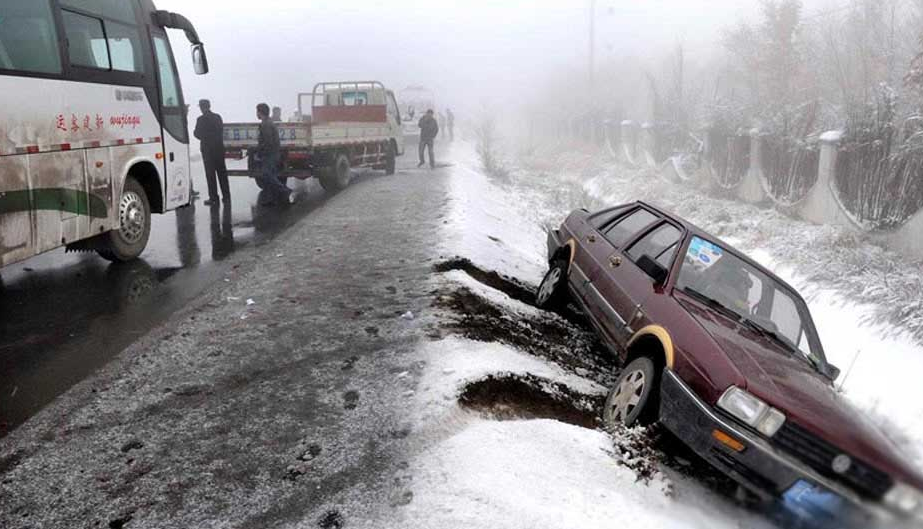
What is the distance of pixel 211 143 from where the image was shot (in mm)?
10984

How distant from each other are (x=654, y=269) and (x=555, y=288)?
1841 millimetres

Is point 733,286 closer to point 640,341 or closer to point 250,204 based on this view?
point 640,341

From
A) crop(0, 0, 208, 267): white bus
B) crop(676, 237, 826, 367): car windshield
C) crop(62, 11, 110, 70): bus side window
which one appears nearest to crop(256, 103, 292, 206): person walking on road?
crop(0, 0, 208, 267): white bus

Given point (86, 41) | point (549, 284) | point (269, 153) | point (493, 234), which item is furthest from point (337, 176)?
point (549, 284)

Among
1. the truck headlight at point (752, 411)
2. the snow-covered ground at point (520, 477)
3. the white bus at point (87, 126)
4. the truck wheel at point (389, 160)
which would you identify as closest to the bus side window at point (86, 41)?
the white bus at point (87, 126)

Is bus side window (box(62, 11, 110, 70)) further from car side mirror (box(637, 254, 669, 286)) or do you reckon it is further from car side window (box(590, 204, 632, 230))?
car side mirror (box(637, 254, 669, 286))

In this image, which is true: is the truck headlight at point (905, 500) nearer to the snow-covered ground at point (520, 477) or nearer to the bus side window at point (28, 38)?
the snow-covered ground at point (520, 477)

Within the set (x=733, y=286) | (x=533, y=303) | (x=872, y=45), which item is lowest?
(x=533, y=303)

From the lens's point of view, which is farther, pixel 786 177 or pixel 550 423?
pixel 786 177

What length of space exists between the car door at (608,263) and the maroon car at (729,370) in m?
0.01

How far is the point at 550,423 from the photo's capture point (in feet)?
11.8

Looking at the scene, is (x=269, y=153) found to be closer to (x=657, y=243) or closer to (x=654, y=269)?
(x=657, y=243)

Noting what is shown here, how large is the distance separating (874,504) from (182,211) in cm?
1078

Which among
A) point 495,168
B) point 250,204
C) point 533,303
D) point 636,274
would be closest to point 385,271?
point 533,303
